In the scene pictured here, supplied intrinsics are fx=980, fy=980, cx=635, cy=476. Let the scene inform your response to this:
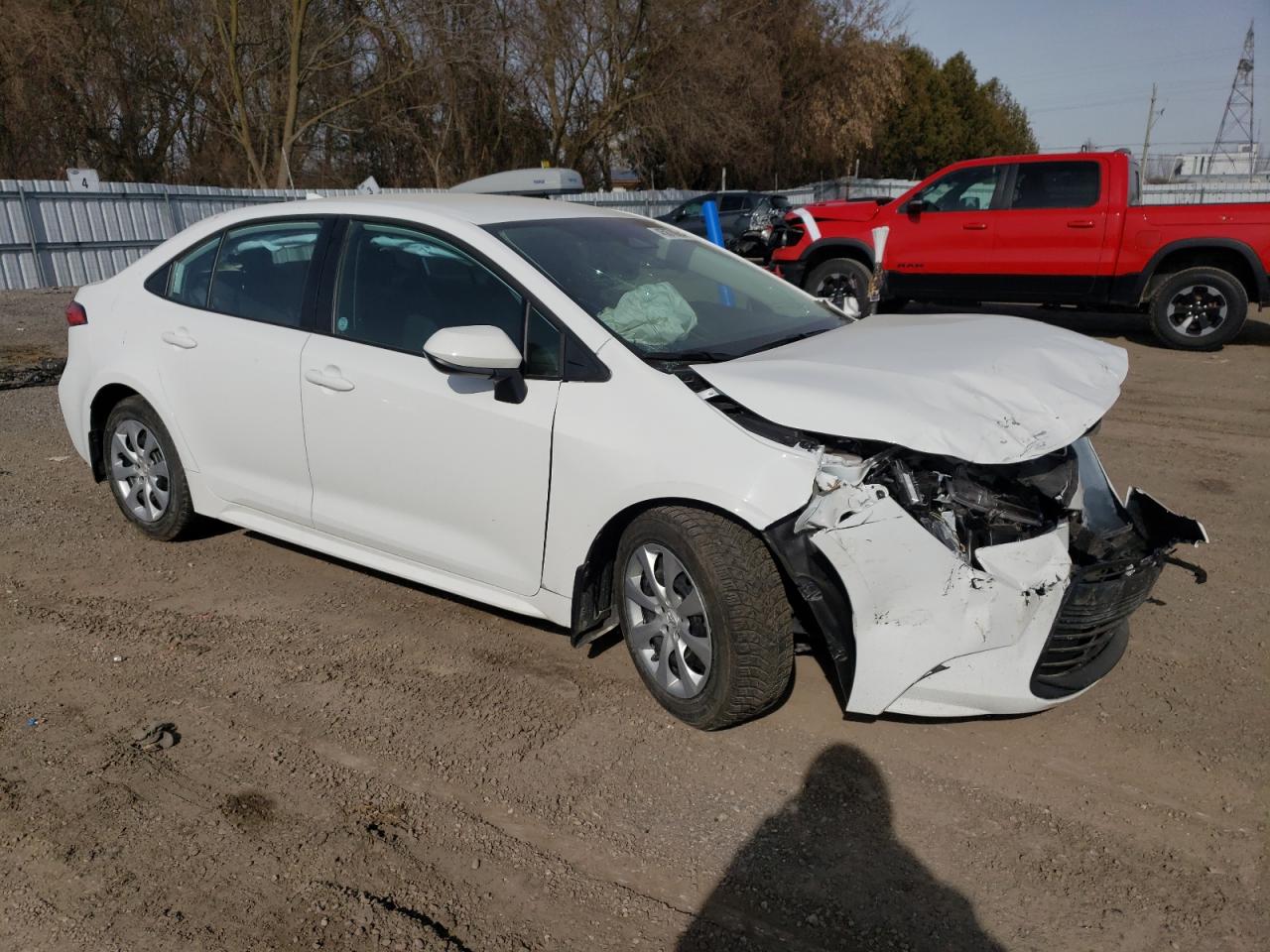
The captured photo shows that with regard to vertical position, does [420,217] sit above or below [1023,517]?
above

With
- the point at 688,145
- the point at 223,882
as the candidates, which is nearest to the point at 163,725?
the point at 223,882

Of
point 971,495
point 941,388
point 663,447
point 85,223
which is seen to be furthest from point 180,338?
point 85,223

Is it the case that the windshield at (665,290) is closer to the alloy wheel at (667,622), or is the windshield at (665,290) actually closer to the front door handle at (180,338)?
the alloy wheel at (667,622)

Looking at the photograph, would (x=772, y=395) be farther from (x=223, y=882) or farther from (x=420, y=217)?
(x=223, y=882)

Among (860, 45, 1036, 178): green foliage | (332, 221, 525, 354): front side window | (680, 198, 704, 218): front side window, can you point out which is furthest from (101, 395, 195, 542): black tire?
(860, 45, 1036, 178): green foliage

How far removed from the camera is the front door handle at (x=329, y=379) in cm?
378

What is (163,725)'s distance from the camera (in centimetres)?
336

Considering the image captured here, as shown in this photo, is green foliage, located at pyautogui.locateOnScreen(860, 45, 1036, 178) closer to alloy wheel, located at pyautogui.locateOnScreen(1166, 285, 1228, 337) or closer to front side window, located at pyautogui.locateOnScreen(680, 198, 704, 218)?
front side window, located at pyautogui.locateOnScreen(680, 198, 704, 218)

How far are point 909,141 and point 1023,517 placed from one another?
53057mm

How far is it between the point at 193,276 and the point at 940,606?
11.9 feet

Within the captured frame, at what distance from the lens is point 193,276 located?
179 inches

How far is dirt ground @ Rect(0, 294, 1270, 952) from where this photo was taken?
2.48 m

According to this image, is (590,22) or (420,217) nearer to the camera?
(420,217)

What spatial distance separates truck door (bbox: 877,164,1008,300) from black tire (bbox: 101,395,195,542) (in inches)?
344
